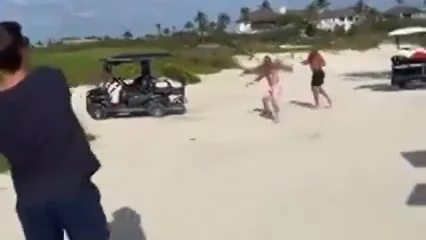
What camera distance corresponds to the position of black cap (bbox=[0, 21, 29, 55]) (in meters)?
4.10

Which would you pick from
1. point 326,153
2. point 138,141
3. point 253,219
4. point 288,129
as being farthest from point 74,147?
point 288,129

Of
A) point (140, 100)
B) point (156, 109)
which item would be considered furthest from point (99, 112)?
point (156, 109)

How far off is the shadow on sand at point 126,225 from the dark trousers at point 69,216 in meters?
2.36

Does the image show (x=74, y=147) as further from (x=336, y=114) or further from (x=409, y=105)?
(x=409, y=105)

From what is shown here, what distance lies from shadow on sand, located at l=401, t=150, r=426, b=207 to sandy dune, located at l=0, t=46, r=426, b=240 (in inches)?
4.0

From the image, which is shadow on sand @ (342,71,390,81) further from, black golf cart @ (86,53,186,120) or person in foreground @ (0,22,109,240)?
person in foreground @ (0,22,109,240)

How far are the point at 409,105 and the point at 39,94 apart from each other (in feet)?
54.3

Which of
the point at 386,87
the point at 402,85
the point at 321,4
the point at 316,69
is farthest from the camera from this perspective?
the point at 321,4

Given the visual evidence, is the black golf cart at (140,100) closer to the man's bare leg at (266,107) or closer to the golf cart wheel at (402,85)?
the man's bare leg at (266,107)

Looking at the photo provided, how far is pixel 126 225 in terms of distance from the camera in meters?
7.70

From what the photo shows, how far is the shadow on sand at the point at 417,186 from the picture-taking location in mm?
8336

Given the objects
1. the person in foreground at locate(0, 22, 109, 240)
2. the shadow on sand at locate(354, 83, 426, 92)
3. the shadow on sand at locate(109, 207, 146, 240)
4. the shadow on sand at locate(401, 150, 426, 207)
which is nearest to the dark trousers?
the person in foreground at locate(0, 22, 109, 240)

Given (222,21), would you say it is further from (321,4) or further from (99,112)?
(99,112)

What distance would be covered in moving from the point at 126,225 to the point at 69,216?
3513 millimetres
